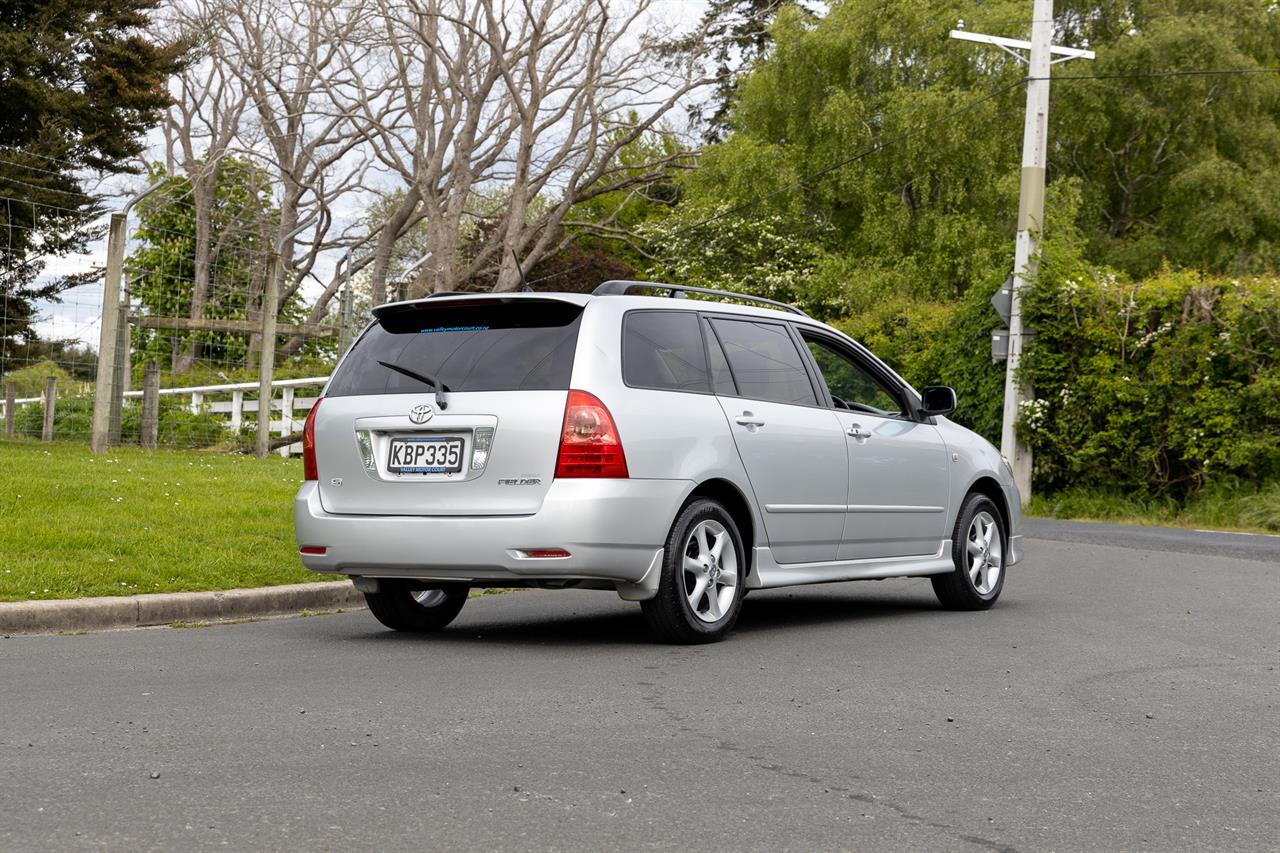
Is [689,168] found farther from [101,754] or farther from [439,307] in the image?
[101,754]

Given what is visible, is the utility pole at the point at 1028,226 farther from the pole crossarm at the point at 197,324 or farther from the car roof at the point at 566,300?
the car roof at the point at 566,300

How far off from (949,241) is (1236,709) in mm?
29284

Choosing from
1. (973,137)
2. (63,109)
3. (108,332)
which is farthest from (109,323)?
(973,137)

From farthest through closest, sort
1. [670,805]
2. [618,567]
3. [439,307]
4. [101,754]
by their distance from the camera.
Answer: [439,307], [618,567], [101,754], [670,805]

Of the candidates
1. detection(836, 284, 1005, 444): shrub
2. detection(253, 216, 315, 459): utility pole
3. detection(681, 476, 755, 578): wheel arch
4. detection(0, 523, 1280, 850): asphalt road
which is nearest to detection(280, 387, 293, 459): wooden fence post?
detection(253, 216, 315, 459): utility pole

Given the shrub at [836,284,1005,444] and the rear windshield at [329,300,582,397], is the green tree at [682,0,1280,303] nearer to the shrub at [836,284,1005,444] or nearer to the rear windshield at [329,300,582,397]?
the shrub at [836,284,1005,444]

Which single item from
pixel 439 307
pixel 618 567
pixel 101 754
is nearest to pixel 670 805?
pixel 101 754

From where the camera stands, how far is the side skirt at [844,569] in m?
8.30

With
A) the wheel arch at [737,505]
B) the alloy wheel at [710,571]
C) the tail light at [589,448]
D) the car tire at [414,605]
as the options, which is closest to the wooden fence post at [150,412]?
the car tire at [414,605]

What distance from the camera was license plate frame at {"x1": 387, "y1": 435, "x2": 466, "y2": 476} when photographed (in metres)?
7.64

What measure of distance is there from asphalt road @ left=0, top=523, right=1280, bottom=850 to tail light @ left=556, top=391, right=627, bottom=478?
0.88 metres

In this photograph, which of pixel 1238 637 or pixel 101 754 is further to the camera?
pixel 1238 637

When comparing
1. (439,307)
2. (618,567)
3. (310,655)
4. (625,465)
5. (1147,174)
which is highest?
(1147,174)

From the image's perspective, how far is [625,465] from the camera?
7.45m
